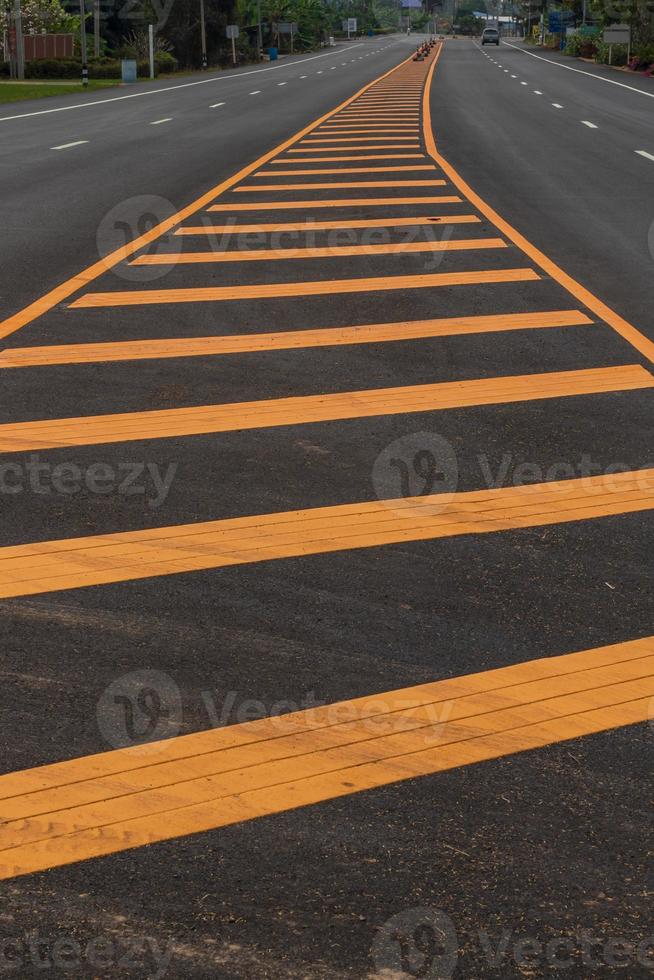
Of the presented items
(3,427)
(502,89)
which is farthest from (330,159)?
(502,89)

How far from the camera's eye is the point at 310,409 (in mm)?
7777

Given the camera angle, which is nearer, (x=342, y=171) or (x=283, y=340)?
(x=283, y=340)

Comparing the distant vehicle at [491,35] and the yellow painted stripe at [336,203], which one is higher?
the distant vehicle at [491,35]

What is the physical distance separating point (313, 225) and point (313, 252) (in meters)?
1.72

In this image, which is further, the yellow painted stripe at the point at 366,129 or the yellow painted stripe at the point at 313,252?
the yellow painted stripe at the point at 366,129

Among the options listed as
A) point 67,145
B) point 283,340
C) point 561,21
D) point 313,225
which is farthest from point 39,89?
point 561,21

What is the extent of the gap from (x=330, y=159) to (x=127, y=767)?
60.4 feet

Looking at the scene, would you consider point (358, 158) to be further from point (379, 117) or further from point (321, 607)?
point (321, 607)

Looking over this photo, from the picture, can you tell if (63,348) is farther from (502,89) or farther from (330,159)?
(502,89)

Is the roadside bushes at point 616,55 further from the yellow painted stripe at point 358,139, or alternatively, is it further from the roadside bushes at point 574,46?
the yellow painted stripe at point 358,139

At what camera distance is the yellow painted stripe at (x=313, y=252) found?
1255 centimetres

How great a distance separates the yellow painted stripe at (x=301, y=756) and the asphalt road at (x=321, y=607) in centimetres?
2

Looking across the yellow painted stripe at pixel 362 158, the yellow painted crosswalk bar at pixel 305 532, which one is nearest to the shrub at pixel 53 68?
the yellow painted stripe at pixel 362 158

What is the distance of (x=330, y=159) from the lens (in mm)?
21422
